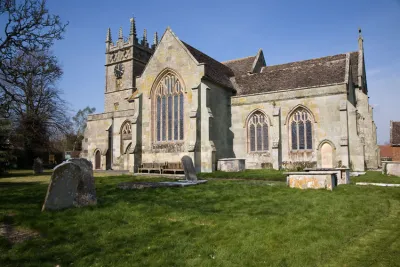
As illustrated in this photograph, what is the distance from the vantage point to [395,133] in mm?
42281

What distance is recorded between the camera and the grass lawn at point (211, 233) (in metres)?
5.15

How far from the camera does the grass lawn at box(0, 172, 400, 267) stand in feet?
16.9

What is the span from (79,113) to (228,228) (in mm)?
78405

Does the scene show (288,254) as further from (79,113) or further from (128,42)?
(79,113)

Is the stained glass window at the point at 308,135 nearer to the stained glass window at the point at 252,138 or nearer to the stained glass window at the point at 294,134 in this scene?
the stained glass window at the point at 294,134

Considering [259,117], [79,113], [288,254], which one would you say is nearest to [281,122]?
[259,117]

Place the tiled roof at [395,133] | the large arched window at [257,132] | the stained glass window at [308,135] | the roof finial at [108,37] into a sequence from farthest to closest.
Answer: the roof finial at [108,37], the tiled roof at [395,133], the large arched window at [257,132], the stained glass window at [308,135]

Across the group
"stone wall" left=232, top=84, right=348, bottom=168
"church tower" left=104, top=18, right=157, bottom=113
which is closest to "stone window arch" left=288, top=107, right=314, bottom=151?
"stone wall" left=232, top=84, right=348, bottom=168

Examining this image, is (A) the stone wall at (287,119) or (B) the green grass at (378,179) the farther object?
(A) the stone wall at (287,119)

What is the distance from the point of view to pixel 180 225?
22.7ft

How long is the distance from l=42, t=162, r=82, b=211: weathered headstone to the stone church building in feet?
48.4

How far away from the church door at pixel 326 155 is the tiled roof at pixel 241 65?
13.6 metres

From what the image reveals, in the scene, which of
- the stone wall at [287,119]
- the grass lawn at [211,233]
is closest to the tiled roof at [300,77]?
the stone wall at [287,119]

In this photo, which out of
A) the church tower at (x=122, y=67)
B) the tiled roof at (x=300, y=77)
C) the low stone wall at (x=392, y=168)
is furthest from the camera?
the church tower at (x=122, y=67)
